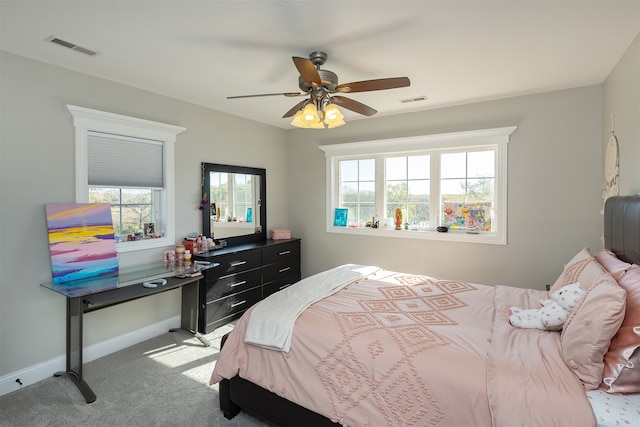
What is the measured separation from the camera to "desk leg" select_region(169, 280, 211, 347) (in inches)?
134

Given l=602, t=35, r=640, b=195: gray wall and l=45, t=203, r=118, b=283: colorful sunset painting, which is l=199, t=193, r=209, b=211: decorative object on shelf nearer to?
l=45, t=203, r=118, b=283: colorful sunset painting

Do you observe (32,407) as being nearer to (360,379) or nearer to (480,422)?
(360,379)

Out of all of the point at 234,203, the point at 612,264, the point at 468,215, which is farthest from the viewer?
the point at 234,203

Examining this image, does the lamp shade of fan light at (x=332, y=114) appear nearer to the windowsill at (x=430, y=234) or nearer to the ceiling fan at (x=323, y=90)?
the ceiling fan at (x=323, y=90)

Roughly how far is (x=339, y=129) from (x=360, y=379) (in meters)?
3.61

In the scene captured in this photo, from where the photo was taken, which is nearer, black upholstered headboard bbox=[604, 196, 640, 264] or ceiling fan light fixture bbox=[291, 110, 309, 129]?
black upholstered headboard bbox=[604, 196, 640, 264]

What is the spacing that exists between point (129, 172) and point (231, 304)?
5.70 ft

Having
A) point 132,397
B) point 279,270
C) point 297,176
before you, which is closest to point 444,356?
point 132,397

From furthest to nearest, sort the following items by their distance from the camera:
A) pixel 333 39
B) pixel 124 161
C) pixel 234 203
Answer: pixel 234 203, pixel 124 161, pixel 333 39

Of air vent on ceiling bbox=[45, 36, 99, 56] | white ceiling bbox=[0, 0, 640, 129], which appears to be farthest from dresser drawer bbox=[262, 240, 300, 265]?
air vent on ceiling bbox=[45, 36, 99, 56]

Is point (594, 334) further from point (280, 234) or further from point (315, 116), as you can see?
point (280, 234)

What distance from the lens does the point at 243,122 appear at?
4.39m

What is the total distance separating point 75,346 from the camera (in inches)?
102

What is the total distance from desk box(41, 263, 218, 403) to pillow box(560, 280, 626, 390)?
267 centimetres
